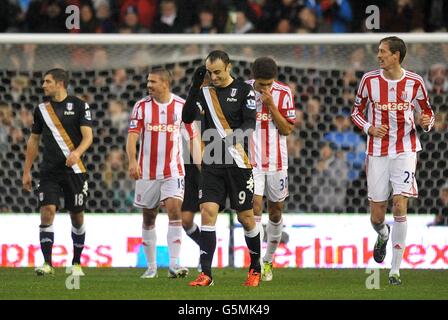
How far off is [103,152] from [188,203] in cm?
336

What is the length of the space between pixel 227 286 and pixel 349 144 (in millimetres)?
5054

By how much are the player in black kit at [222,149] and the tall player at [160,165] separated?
5.94ft

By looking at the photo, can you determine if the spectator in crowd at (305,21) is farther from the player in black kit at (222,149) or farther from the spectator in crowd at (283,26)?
the player in black kit at (222,149)

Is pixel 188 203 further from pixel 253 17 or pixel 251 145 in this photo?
pixel 253 17

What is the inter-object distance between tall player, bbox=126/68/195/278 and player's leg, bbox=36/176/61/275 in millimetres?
867

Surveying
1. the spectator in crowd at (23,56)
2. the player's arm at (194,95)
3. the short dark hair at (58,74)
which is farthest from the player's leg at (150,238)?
the spectator in crowd at (23,56)

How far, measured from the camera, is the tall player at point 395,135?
1179cm

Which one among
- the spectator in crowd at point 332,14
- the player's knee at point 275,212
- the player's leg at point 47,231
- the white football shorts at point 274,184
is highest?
the spectator in crowd at point 332,14

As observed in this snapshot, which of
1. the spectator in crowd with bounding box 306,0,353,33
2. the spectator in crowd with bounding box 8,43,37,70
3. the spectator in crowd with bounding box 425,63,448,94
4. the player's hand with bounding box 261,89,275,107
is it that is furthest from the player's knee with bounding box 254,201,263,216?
the spectator in crowd with bounding box 306,0,353,33

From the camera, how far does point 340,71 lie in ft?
52.5

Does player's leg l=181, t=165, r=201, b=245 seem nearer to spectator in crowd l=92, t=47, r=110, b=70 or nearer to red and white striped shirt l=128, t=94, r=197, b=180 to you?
red and white striped shirt l=128, t=94, r=197, b=180

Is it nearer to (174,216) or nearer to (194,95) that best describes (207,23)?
(174,216)

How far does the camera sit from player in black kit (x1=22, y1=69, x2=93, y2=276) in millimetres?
12922

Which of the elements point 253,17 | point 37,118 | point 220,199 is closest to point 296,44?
point 253,17
